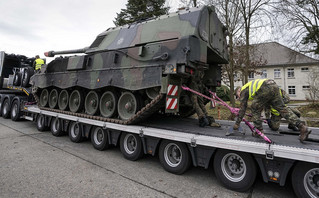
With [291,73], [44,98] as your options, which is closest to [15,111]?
[44,98]

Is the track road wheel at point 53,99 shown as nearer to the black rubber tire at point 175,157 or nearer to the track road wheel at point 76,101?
the track road wheel at point 76,101

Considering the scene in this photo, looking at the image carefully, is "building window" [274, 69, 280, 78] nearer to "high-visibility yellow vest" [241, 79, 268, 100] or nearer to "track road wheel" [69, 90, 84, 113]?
"high-visibility yellow vest" [241, 79, 268, 100]

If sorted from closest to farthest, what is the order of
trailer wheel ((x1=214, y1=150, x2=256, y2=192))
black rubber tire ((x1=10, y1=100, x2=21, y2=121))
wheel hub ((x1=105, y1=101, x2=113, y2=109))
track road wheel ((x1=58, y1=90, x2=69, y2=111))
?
1. trailer wheel ((x1=214, y1=150, x2=256, y2=192))
2. wheel hub ((x1=105, y1=101, x2=113, y2=109))
3. track road wheel ((x1=58, y1=90, x2=69, y2=111))
4. black rubber tire ((x1=10, y1=100, x2=21, y2=121))

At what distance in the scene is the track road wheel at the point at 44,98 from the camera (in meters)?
8.84

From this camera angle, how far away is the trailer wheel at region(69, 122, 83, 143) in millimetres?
6751

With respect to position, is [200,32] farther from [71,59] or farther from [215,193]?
[71,59]

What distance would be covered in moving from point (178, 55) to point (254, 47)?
1014 centimetres

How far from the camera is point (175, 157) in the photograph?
454 cm

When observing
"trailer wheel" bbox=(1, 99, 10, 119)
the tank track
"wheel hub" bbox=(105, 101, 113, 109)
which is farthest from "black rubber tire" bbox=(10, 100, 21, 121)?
"wheel hub" bbox=(105, 101, 113, 109)

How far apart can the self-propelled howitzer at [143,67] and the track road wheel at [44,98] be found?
0.96 metres

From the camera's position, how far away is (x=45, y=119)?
839cm

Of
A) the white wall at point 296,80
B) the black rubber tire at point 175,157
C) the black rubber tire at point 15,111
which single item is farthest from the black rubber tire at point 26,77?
the white wall at point 296,80

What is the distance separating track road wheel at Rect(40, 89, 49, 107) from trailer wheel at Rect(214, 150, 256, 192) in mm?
7872

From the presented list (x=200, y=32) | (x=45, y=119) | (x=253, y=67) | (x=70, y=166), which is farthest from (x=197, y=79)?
(x=253, y=67)
